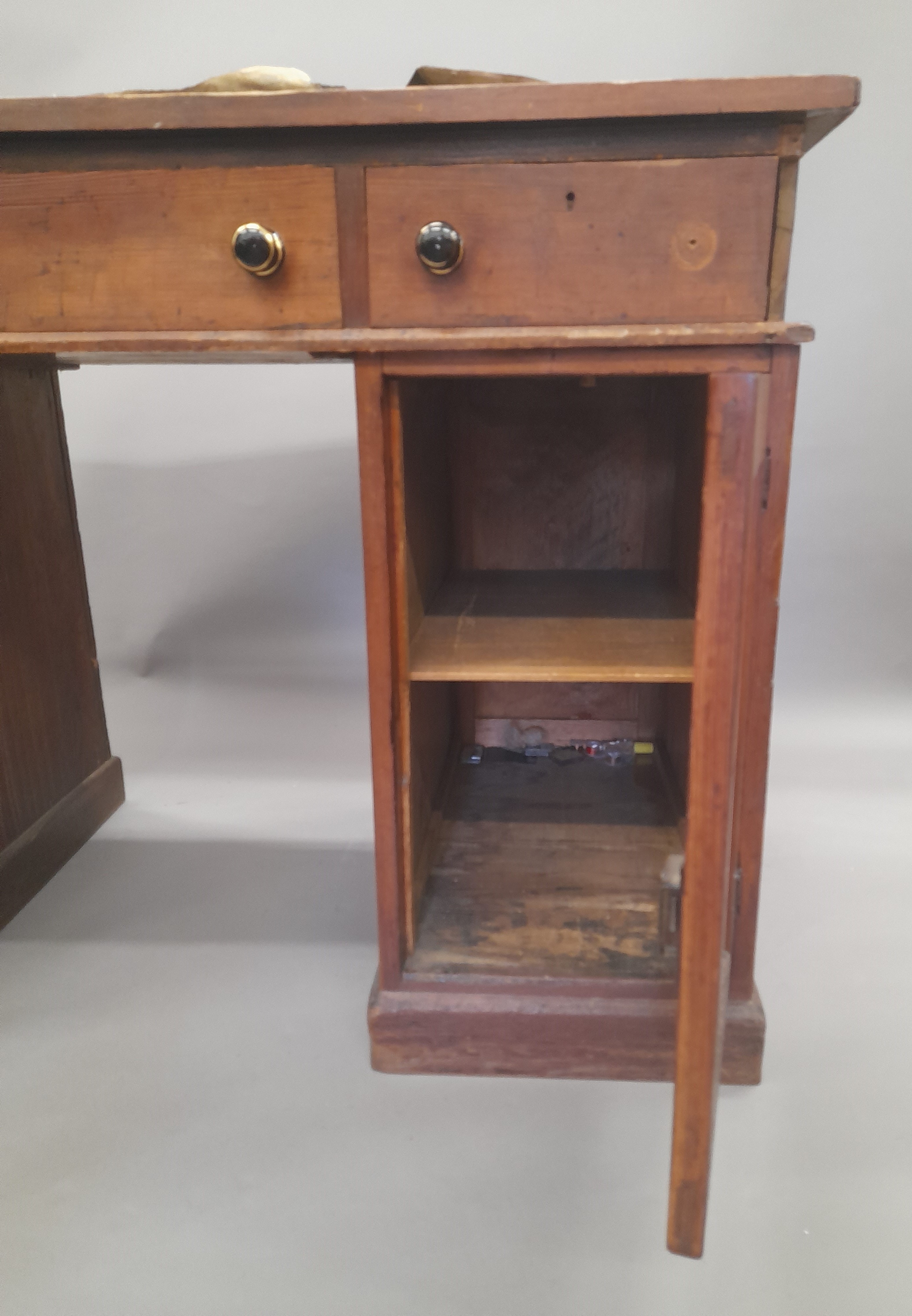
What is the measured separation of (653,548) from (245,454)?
1.48 m

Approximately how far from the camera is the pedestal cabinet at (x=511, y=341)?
1.07 meters

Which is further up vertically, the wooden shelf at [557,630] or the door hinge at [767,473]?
the door hinge at [767,473]

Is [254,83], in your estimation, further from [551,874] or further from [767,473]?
[551,874]

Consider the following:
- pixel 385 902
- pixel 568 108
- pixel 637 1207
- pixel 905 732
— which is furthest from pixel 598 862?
pixel 905 732

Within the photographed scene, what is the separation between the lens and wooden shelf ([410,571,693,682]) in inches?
51.6

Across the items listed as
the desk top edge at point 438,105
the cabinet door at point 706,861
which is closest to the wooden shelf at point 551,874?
the cabinet door at point 706,861

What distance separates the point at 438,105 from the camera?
1109 millimetres

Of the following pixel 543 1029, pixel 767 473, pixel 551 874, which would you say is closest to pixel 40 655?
pixel 551 874

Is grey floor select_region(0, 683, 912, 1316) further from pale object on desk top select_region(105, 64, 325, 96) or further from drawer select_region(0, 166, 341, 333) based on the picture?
pale object on desk top select_region(105, 64, 325, 96)

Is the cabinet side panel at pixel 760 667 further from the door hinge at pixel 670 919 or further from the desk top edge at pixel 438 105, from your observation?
the desk top edge at pixel 438 105

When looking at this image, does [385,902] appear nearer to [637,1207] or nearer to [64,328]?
[637,1207]

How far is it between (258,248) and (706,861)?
874 millimetres

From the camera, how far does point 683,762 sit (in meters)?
1.78

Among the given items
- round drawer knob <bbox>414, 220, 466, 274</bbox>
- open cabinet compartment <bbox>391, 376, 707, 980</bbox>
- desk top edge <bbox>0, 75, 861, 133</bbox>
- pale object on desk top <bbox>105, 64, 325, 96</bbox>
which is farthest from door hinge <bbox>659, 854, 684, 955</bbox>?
pale object on desk top <bbox>105, 64, 325, 96</bbox>
